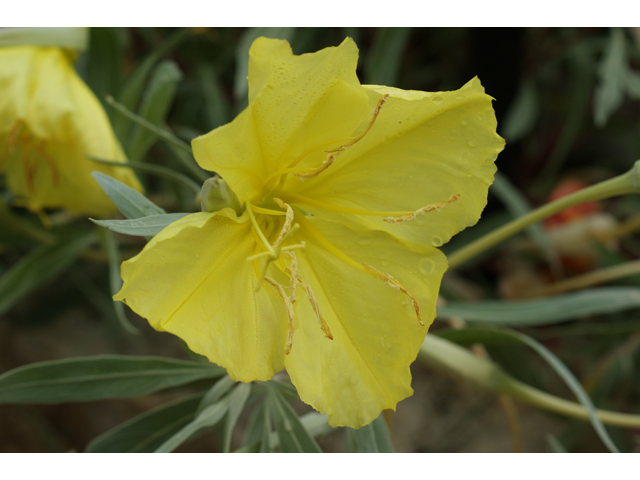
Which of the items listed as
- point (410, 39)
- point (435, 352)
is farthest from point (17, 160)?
point (410, 39)

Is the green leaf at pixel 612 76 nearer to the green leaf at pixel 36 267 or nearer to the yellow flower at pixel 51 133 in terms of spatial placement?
the yellow flower at pixel 51 133

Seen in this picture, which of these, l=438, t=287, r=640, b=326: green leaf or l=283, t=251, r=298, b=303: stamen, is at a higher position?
l=283, t=251, r=298, b=303: stamen

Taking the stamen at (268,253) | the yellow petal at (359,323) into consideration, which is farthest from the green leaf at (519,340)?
the stamen at (268,253)

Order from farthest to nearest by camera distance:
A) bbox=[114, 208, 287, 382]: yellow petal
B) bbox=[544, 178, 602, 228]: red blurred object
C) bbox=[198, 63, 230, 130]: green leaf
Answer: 1. bbox=[544, 178, 602, 228]: red blurred object
2. bbox=[198, 63, 230, 130]: green leaf
3. bbox=[114, 208, 287, 382]: yellow petal

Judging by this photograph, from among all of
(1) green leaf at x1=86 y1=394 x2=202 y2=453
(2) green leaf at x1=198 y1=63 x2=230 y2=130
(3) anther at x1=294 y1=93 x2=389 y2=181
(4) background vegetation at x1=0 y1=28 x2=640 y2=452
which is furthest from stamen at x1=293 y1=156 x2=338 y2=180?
(2) green leaf at x1=198 y1=63 x2=230 y2=130

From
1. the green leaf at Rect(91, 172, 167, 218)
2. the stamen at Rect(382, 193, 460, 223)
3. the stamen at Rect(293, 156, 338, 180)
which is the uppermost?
the stamen at Rect(293, 156, 338, 180)

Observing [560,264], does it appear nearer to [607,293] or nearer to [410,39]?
Answer: [607,293]

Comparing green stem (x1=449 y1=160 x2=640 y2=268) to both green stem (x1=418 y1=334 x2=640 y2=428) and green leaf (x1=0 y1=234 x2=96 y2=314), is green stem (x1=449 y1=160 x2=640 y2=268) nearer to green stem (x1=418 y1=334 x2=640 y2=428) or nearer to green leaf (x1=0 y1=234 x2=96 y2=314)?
green stem (x1=418 y1=334 x2=640 y2=428)

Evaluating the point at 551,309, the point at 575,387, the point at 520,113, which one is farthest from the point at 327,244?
the point at 520,113
